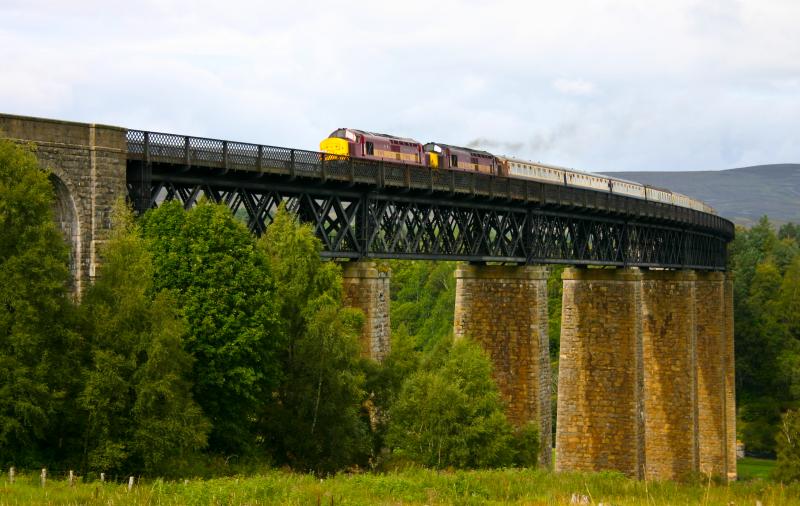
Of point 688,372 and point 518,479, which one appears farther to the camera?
point 688,372

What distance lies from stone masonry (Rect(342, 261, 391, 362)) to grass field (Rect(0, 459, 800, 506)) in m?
12.6

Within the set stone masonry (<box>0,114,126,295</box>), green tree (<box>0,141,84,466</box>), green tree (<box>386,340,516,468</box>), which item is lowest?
green tree (<box>386,340,516,468</box>)

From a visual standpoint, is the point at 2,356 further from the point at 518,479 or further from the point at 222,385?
the point at 518,479

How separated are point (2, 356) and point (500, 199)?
28581mm

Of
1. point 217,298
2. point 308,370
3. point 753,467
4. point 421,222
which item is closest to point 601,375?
point 421,222

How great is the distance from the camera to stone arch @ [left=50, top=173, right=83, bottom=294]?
95.9ft

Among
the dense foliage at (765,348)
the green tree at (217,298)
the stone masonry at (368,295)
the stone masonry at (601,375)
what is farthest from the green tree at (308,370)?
the dense foliage at (765,348)

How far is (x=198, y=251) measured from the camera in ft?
95.5

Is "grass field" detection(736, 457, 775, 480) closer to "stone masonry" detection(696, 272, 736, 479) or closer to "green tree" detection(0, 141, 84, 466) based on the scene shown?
"stone masonry" detection(696, 272, 736, 479)

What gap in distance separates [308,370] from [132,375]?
829 centimetres

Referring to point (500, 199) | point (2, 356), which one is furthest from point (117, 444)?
point (500, 199)

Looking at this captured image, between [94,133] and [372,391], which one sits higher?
[94,133]

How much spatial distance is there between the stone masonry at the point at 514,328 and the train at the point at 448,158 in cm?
569

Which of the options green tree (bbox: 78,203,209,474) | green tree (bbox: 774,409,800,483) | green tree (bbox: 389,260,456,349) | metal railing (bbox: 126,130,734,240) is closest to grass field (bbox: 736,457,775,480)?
green tree (bbox: 774,409,800,483)
